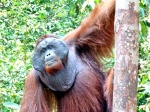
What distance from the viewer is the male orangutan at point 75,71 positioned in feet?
10.6

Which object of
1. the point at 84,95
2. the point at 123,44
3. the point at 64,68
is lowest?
the point at 84,95

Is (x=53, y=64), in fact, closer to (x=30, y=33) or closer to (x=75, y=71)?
(x=75, y=71)

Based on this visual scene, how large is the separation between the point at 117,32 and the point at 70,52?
1.63 m

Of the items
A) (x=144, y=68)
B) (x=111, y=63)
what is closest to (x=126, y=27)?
(x=144, y=68)

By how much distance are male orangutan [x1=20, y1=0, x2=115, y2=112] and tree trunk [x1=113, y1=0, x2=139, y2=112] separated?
130cm

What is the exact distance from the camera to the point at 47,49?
3.27 meters

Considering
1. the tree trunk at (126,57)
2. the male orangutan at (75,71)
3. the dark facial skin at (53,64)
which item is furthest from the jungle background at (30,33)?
the tree trunk at (126,57)

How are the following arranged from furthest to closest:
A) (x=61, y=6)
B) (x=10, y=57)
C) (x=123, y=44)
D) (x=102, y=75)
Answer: (x=61, y=6) → (x=10, y=57) → (x=102, y=75) → (x=123, y=44)

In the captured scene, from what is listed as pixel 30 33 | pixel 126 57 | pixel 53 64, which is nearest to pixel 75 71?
pixel 53 64

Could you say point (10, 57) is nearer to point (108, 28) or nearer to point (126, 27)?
point (108, 28)

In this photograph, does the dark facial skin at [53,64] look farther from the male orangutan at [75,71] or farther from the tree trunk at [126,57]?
the tree trunk at [126,57]

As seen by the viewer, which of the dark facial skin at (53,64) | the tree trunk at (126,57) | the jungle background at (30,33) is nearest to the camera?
the tree trunk at (126,57)

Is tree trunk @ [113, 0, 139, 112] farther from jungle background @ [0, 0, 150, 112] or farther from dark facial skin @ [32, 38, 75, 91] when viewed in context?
dark facial skin @ [32, 38, 75, 91]

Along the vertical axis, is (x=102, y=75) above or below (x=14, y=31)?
below
